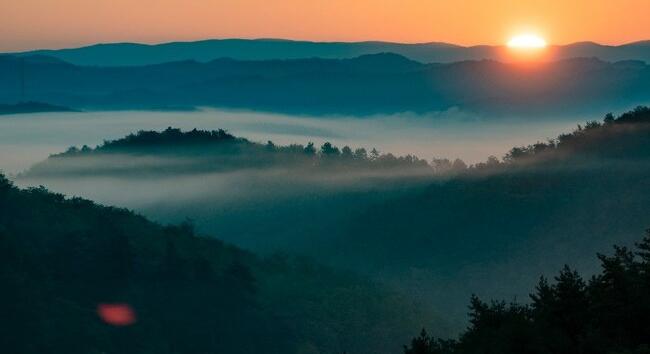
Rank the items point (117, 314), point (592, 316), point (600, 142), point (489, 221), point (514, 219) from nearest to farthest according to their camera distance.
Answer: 1. point (592, 316)
2. point (117, 314)
3. point (514, 219)
4. point (489, 221)
5. point (600, 142)

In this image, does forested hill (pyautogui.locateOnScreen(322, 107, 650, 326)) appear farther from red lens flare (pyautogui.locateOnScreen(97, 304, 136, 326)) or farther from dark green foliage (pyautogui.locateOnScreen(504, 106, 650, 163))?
red lens flare (pyautogui.locateOnScreen(97, 304, 136, 326))

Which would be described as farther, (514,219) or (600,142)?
(600,142)

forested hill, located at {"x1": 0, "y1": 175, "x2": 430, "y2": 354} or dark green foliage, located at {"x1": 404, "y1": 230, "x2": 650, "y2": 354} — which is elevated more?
dark green foliage, located at {"x1": 404, "y1": 230, "x2": 650, "y2": 354}

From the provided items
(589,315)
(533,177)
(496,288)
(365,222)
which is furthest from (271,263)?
(589,315)

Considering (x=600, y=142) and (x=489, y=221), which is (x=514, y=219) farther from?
(x=600, y=142)

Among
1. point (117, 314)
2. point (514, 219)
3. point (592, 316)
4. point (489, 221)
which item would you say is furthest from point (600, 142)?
point (592, 316)

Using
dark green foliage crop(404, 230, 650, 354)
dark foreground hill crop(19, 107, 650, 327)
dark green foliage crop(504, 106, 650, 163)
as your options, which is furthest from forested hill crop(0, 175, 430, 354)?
dark green foliage crop(504, 106, 650, 163)

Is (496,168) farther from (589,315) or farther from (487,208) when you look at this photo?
(589,315)
